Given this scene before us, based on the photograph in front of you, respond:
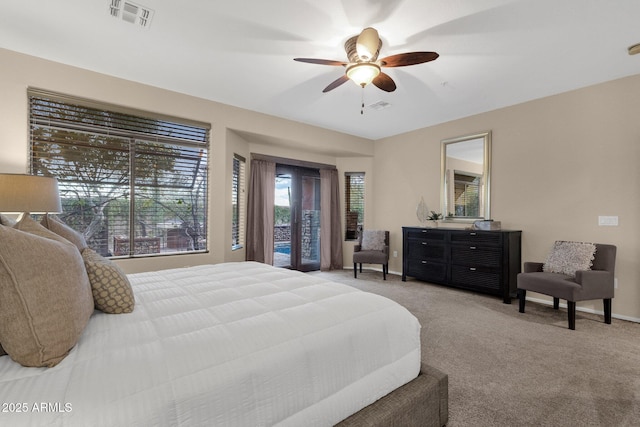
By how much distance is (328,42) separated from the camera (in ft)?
8.85

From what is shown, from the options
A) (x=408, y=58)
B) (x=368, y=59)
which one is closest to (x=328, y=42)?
(x=368, y=59)

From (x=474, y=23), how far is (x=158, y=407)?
323 centimetres

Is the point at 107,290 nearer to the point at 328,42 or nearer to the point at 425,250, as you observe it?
the point at 328,42

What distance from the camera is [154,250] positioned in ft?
12.1

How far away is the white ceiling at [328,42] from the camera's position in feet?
7.41

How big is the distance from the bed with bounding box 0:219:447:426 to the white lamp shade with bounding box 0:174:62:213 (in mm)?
1388

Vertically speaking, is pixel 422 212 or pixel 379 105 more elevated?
pixel 379 105

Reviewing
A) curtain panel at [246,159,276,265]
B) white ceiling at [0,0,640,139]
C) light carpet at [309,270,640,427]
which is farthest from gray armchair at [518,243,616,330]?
curtain panel at [246,159,276,265]

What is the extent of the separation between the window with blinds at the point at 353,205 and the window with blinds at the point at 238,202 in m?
2.35

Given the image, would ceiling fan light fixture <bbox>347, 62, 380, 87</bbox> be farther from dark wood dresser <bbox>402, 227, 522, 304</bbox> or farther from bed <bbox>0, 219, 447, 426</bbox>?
dark wood dresser <bbox>402, 227, 522, 304</bbox>

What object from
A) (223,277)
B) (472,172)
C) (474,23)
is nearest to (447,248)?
(472,172)

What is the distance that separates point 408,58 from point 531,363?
8.84 feet

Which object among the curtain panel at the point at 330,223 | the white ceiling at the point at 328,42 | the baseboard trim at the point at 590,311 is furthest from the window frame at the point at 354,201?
the baseboard trim at the point at 590,311

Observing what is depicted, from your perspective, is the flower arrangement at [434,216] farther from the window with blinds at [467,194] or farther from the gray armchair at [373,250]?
the gray armchair at [373,250]
